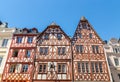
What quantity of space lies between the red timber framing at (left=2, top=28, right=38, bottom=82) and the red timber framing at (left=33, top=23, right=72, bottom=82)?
0.98 meters

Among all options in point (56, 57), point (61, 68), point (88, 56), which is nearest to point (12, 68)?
point (56, 57)

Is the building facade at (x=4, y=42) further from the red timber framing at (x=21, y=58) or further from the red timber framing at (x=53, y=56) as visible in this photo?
the red timber framing at (x=53, y=56)

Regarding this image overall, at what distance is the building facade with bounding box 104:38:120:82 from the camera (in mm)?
23734

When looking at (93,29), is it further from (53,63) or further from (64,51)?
(53,63)

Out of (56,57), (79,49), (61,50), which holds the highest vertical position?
(79,49)

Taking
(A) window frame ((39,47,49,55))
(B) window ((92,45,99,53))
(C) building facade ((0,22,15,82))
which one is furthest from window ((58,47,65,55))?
(C) building facade ((0,22,15,82))

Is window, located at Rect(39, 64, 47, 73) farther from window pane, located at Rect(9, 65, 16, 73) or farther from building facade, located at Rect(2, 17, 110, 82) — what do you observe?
window pane, located at Rect(9, 65, 16, 73)

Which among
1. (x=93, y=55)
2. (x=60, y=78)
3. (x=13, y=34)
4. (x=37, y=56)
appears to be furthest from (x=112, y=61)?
(x=13, y=34)

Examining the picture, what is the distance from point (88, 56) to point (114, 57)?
5.20m

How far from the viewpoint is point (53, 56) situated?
78.0 ft

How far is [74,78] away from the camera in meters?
21.4

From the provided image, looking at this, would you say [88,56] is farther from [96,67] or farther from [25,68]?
[25,68]

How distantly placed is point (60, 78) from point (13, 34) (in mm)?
11338

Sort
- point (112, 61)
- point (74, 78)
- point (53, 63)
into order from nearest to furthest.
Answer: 1. point (74, 78)
2. point (53, 63)
3. point (112, 61)
